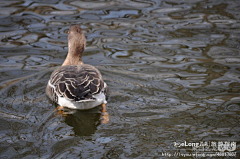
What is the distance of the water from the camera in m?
5.86

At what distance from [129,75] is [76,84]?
2.17m

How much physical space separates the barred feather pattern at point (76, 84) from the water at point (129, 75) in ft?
1.40

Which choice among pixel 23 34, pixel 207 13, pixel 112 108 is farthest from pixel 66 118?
pixel 207 13

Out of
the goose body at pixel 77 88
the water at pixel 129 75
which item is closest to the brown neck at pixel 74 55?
the water at pixel 129 75

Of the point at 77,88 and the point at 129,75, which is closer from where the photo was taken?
the point at 77,88

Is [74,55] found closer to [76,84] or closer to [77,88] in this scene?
[76,84]

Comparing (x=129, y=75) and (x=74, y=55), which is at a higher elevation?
(x=74, y=55)

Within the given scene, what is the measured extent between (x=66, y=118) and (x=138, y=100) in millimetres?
1548

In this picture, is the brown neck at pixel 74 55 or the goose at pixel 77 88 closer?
the goose at pixel 77 88

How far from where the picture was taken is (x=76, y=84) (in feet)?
22.4

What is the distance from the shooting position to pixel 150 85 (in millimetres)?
8141

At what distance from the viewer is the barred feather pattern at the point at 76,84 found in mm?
6711

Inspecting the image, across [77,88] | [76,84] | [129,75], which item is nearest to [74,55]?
[129,75]

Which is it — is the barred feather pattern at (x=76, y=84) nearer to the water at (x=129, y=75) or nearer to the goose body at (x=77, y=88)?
the goose body at (x=77, y=88)
